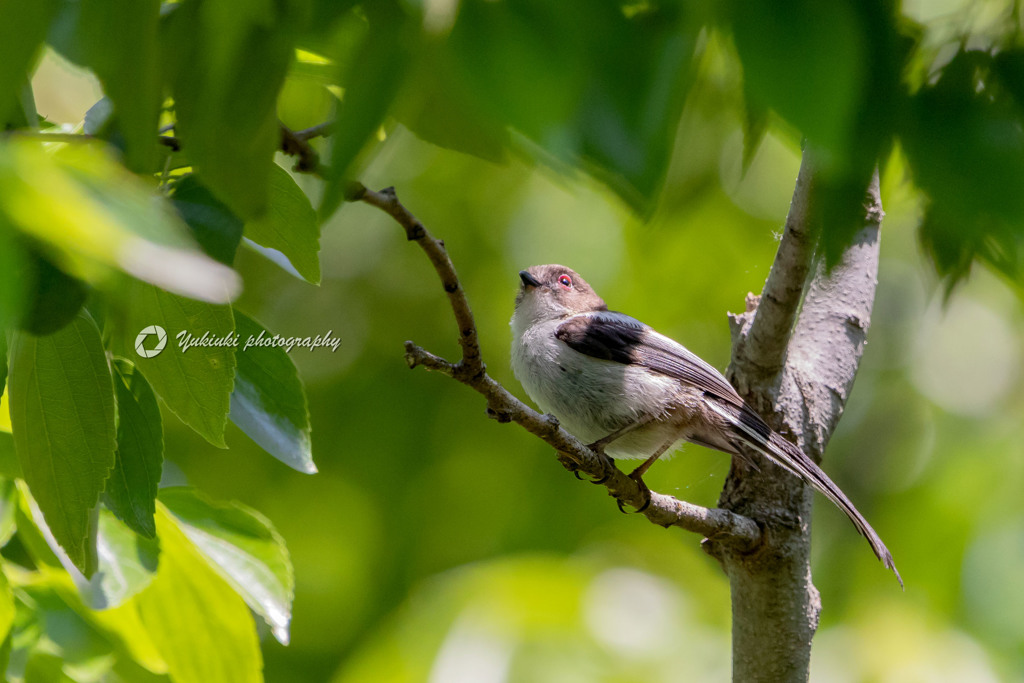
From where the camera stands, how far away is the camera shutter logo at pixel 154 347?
163cm

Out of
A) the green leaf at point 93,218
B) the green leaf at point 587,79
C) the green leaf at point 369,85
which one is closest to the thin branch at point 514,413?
the green leaf at point 369,85

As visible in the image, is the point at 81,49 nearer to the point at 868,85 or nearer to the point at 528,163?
the point at 528,163

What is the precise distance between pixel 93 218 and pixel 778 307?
95.9 inches

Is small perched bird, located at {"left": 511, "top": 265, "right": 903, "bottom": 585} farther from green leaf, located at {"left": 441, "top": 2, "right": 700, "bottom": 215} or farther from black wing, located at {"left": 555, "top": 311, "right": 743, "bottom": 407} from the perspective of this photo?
green leaf, located at {"left": 441, "top": 2, "right": 700, "bottom": 215}

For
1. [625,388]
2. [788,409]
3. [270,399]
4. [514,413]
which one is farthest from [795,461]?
[270,399]

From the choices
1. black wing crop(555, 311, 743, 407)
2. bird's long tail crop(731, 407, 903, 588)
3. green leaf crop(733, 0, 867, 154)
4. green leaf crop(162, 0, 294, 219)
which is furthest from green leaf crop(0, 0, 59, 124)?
black wing crop(555, 311, 743, 407)

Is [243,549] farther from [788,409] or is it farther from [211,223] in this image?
[788,409]

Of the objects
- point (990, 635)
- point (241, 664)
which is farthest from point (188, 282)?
point (990, 635)

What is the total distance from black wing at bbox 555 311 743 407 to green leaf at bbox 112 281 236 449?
2344mm

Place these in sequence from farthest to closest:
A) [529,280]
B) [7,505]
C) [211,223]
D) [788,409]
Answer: [529,280] → [788,409] → [7,505] → [211,223]

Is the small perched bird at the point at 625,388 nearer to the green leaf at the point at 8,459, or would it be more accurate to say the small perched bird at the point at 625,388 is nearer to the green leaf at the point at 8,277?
the green leaf at the point at 8,459

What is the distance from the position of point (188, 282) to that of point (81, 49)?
0.60 m

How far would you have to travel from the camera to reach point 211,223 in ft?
4.26

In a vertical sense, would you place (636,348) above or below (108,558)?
above
